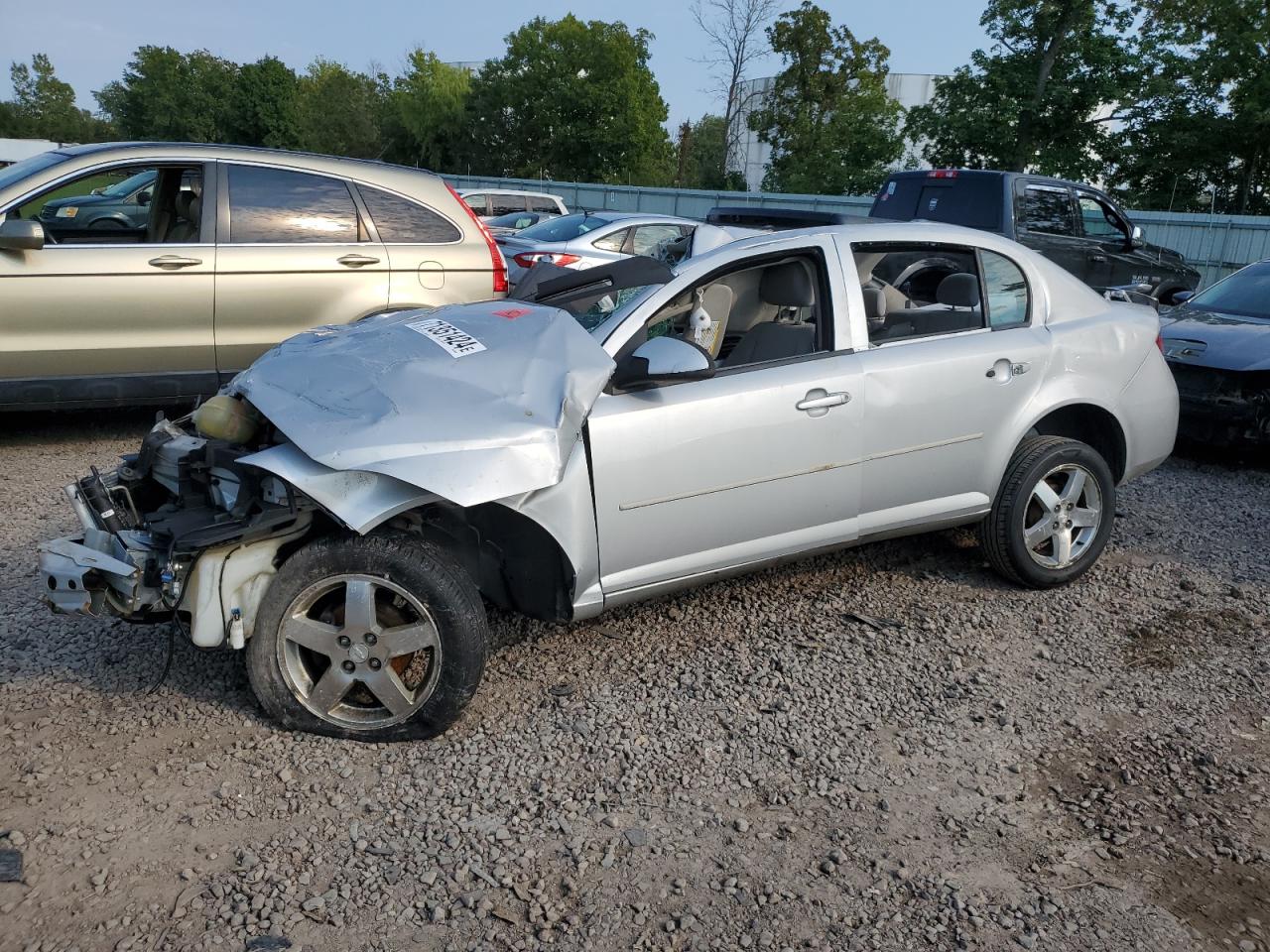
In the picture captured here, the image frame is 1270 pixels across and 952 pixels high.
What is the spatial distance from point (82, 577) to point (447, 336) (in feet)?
4.67

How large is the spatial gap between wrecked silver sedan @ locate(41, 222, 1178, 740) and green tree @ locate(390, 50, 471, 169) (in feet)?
190

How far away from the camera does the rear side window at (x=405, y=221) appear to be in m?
7.02

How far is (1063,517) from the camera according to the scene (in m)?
4.85

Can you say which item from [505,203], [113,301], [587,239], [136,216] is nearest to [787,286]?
[113,301]

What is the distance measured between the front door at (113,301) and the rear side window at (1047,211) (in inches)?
345

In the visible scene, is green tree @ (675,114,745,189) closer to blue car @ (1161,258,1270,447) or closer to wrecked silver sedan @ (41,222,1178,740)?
blue car @ (1161,258,1270,447)

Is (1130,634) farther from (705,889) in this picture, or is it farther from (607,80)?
(607,80)

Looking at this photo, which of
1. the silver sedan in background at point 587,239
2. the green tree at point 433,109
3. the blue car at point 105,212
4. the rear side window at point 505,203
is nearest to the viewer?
the blue car at point 105,212

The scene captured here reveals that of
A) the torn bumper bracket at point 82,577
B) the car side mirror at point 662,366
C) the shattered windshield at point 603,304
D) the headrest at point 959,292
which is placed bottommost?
the torn bumper bracket at point 82,577

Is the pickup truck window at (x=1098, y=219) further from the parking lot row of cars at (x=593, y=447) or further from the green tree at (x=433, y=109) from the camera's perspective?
the green tree at (x=433, y=109)

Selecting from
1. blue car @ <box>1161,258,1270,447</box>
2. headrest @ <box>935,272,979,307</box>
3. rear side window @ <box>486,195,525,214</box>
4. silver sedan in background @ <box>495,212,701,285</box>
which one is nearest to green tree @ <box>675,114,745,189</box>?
rear side window @ <box>486,195,525,214</box>

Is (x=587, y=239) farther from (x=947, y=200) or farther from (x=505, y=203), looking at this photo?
(x=505, y=203)

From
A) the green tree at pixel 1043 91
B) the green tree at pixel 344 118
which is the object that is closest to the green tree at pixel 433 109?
the green tree at pixel 344 118

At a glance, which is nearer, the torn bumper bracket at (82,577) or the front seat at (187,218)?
the torn bumper bracket at (82,577)
